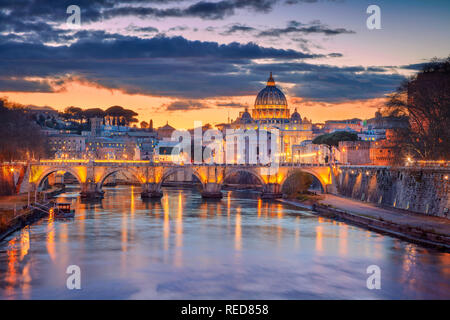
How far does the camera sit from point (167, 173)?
76.5 meters

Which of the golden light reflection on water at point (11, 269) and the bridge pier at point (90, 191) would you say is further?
the bridge pier at point (90, 191)

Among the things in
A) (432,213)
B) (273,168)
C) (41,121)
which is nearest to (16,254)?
(432,213)

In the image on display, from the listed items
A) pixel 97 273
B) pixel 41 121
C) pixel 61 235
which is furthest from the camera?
pixel 41 121

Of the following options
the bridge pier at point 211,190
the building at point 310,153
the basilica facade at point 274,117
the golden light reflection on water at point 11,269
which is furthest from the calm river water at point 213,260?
the basilica facade at point 274,117

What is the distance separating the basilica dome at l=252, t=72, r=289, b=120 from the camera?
171 meters

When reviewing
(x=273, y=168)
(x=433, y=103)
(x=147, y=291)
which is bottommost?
(x=147, y=291)

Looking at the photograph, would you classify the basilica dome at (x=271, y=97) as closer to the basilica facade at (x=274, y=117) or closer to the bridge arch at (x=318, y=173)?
the basilica facade at (x=274, y=117)

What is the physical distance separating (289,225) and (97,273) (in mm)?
20784

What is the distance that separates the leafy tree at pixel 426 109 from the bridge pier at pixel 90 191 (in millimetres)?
35128

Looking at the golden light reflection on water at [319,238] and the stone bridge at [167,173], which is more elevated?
the stone bridge at [167,173]

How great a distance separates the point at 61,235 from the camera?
42.6 metres

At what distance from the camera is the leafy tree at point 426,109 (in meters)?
49.7

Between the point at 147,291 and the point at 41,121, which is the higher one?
the point at 41,121

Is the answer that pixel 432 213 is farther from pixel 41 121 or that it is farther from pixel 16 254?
pixel 41 121
